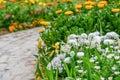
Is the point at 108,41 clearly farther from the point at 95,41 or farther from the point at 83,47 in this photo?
the point at 83,47

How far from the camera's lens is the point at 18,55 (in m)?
7.44

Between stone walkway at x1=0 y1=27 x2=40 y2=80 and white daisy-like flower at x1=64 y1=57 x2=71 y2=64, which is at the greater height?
white daisy-like flower at x1=64 y1=57 x2=71 y2=64

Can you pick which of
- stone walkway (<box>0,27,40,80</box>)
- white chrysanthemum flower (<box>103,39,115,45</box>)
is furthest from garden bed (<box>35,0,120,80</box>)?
stone walkway (<box>0,27,40,80</box>)

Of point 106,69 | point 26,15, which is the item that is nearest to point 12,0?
point 26,15

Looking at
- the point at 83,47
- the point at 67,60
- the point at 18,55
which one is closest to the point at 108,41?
the point at 83,47

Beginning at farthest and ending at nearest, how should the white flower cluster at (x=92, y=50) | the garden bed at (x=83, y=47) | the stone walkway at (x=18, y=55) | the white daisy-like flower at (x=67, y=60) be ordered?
1. the stone walkway at (x=18, y=55)
2. the white daisy-like flower at (x=67, y=60)
3. the white flower cluster at (x=92, y=50)
4. the garden bed at (x=83, y=47)

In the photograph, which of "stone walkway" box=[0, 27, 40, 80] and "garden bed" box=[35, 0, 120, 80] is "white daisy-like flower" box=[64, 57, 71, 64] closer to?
"garden bed" box=[35, 0, 120, 80]

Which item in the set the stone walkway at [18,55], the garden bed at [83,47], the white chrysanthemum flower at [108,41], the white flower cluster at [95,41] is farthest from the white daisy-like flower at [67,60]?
the stone walkway at [18,55]

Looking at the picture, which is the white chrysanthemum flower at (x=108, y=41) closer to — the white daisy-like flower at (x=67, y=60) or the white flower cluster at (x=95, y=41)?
the white flower cluster at (x=95, y=41)

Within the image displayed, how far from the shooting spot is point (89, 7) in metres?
6.98

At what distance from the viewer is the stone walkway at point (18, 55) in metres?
6.36

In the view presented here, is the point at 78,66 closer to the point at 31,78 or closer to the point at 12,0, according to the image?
the point at 31,78

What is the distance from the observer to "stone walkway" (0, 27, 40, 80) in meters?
6.36

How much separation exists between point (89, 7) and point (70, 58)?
7.23 ft
